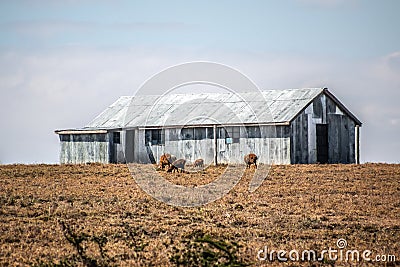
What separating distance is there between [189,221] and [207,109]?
25.2m

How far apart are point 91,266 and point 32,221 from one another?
5.74 meters

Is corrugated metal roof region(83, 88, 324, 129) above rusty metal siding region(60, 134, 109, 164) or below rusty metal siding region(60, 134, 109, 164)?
above

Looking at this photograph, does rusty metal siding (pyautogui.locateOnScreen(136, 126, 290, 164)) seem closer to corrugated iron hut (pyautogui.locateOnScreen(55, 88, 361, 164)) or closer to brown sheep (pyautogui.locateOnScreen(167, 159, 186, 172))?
corrugated iron hut (pyautogui.locateOnScreen(55, 88, 361, 164))

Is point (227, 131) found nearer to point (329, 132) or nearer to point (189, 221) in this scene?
point (329, 132)

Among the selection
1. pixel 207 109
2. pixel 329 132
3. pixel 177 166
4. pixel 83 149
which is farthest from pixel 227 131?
pixel 83 149

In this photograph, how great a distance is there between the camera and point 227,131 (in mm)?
40938

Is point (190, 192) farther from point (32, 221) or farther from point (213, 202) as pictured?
point (32, 221)

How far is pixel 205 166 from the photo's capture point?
3841 centimetres

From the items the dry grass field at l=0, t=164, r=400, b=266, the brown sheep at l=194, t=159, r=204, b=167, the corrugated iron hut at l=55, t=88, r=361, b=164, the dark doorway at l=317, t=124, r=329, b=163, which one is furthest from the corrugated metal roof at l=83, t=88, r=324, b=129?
the dry grass field at l=0, t=164, r=400, b=266

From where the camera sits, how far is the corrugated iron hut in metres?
39.5

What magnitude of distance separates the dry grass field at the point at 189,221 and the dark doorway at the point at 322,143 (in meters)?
11.0

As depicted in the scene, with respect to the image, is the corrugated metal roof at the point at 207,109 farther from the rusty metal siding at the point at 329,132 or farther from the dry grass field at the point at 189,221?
the dry grass field at the point at 189,221

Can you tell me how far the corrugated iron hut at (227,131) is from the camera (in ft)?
130

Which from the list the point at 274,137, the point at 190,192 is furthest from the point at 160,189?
the point at 274,137
